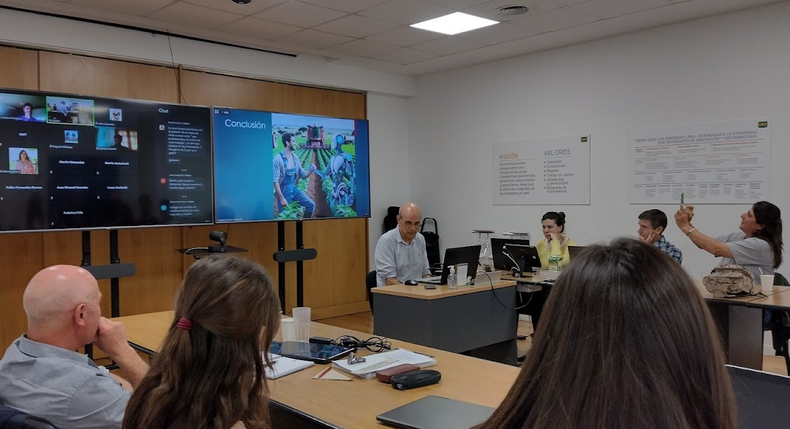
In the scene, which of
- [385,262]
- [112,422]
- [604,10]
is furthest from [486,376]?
[604,10]

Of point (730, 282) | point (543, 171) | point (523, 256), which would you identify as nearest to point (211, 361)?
point (730, 282)

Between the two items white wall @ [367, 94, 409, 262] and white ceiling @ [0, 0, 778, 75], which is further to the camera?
white wall @ [367, 94, 409, 262]

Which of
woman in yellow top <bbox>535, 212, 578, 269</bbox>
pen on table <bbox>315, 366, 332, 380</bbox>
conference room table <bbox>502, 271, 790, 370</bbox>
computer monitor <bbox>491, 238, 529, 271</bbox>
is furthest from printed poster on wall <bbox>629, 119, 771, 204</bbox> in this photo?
pen on table <bbox>315, 366, 332, 380</bbox>

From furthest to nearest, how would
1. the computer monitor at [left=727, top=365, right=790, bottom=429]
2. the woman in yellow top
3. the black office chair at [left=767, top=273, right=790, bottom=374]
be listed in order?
the woman in yellow top → the black office chair at [left=767, top=273, right=790, bottom=374] → the computer monitor at [left=727, top=365, right=790, bottom=429]

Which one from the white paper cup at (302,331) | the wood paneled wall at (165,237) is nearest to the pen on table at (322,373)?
the white paper cup at (302,331)

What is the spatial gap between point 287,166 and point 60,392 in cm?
407

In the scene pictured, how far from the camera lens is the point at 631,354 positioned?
2.41ft

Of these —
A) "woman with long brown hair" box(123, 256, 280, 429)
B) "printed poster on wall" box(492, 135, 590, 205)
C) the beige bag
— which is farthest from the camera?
"printed poster on wall" box(492, 135, 590, 205)

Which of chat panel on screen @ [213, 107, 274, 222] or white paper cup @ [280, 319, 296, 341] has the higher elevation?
chat panel on screen @ [213, 107, 274, 222]

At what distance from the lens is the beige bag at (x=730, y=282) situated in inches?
142

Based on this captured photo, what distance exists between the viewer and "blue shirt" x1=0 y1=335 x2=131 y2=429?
160cm

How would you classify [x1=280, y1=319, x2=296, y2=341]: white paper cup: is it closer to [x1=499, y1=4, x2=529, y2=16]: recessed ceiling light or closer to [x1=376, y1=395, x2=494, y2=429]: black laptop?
[x1=376, y1=395, x2=494, y2=429]: black laptop

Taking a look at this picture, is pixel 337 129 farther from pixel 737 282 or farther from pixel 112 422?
pixel 112 422

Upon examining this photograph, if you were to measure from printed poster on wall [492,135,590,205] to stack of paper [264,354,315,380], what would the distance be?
4561 millimetres
